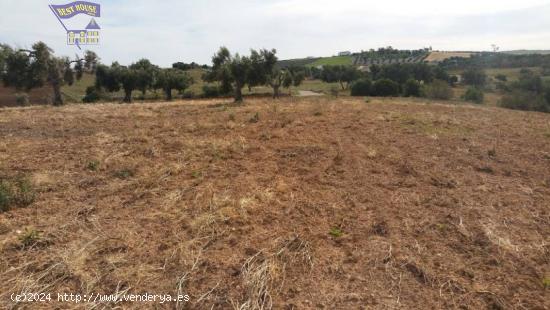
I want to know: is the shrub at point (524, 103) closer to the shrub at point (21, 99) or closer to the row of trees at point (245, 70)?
the row of trees at point (245, 70)

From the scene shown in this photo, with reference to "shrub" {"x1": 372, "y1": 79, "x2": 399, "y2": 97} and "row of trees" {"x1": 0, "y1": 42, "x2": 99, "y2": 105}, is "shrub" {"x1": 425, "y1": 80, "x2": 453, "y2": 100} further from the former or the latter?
"row of trees" {"x1": 0, "y1": 42, "x2": 99, "y2": 105}

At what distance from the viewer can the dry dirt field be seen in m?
3.31

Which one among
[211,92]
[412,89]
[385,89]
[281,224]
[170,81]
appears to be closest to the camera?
[281,224]

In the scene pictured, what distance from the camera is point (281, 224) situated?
15.3 feet

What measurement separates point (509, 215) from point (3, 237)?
745 cm

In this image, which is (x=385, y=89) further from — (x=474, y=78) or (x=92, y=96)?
(x=92, y=96)

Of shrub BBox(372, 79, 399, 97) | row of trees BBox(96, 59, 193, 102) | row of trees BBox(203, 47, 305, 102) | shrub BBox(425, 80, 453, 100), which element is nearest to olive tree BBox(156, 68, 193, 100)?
row of trees BBox(96, 59, 193, 102)

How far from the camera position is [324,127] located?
12117 mm

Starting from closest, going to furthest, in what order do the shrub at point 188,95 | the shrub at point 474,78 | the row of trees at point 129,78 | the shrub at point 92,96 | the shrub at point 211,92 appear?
1. the row of trees at point 129,78
2. the shrub at point 92,96
3. the shrub at point 188,95
4. the shrub at point 211,92
5. the shrub at point 474,78

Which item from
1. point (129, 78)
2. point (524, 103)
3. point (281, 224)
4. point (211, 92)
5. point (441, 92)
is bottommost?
point (281, 224)

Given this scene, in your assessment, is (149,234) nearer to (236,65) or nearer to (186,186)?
(186,186)

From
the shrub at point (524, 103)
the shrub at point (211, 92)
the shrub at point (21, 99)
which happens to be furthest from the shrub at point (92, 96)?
the shrub at point (524, 103)

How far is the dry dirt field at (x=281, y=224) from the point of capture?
3314 millimetres

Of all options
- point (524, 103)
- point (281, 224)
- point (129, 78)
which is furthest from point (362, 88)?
point (281, 224)
